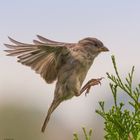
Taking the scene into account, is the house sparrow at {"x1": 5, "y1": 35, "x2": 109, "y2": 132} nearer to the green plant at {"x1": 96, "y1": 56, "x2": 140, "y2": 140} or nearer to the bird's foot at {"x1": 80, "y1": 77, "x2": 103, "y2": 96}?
the bird's foot at {"x1": 80, "y1": 77, "x2": 103, "y2": 96}

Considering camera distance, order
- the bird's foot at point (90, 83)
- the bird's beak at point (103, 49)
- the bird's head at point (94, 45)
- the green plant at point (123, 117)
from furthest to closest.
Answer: the bird's head at point (94, 45), the bird's beak at point (103, 49), the bird's foot at point (90, 83), the green plant at point (123, 117)

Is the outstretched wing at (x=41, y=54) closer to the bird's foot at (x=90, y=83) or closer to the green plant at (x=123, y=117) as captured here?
the bird's foot at (x=90, y=83)

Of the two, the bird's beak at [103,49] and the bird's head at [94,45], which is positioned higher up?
the bird's head at [94,45]

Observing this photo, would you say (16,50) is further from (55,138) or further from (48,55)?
(55,138)

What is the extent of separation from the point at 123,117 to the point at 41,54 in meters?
2.12

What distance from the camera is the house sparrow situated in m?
7.40

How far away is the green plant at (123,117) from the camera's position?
5527 millimetres

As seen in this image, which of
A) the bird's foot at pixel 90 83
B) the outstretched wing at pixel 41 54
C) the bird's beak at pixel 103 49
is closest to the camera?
the bird's foot at pixel 90 83

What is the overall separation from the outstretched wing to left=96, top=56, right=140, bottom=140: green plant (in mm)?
1824

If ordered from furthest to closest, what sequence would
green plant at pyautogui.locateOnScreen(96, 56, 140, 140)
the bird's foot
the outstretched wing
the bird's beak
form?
the bird's beak, the outstretched wing, the bird's foot, green plant at pyautogui.locateOnScreen(96, 56, 140, 140)

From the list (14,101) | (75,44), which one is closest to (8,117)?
(14,101)

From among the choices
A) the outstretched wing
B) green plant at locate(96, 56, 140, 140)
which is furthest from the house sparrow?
green plant at locate(96, 56, 140, 140)

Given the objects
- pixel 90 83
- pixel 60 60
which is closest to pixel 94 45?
pixel 60 60

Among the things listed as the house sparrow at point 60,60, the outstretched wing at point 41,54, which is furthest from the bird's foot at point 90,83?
the outstretched wing at point 41,54
